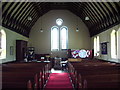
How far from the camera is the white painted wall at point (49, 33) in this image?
1561 cm

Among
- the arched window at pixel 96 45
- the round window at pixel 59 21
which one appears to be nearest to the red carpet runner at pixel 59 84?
the arched window at pixel 96 45

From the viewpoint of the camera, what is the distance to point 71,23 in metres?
15.7

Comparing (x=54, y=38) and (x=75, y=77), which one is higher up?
(x=54, y=38)

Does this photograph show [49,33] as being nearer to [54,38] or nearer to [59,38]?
[54,38]

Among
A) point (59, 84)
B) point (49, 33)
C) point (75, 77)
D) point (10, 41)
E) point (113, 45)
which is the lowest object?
point (59, 84)

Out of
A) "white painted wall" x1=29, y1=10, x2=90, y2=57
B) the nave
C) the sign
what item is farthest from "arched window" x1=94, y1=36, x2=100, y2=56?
the nave

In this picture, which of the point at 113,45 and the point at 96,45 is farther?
the point at 96,45

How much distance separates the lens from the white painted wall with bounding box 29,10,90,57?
15609 mm

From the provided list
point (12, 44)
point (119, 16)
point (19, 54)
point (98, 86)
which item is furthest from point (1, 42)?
point (98, 86)

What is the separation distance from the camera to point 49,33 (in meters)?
15.6

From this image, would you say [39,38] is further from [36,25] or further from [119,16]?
[119,16]

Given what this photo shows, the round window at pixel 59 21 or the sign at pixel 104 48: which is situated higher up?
the round window at pixel 59 21

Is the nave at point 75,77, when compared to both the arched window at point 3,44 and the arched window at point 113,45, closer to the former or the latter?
the arched window at point 3,44

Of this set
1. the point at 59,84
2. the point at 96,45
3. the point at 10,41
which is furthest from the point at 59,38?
the point at 59,84
